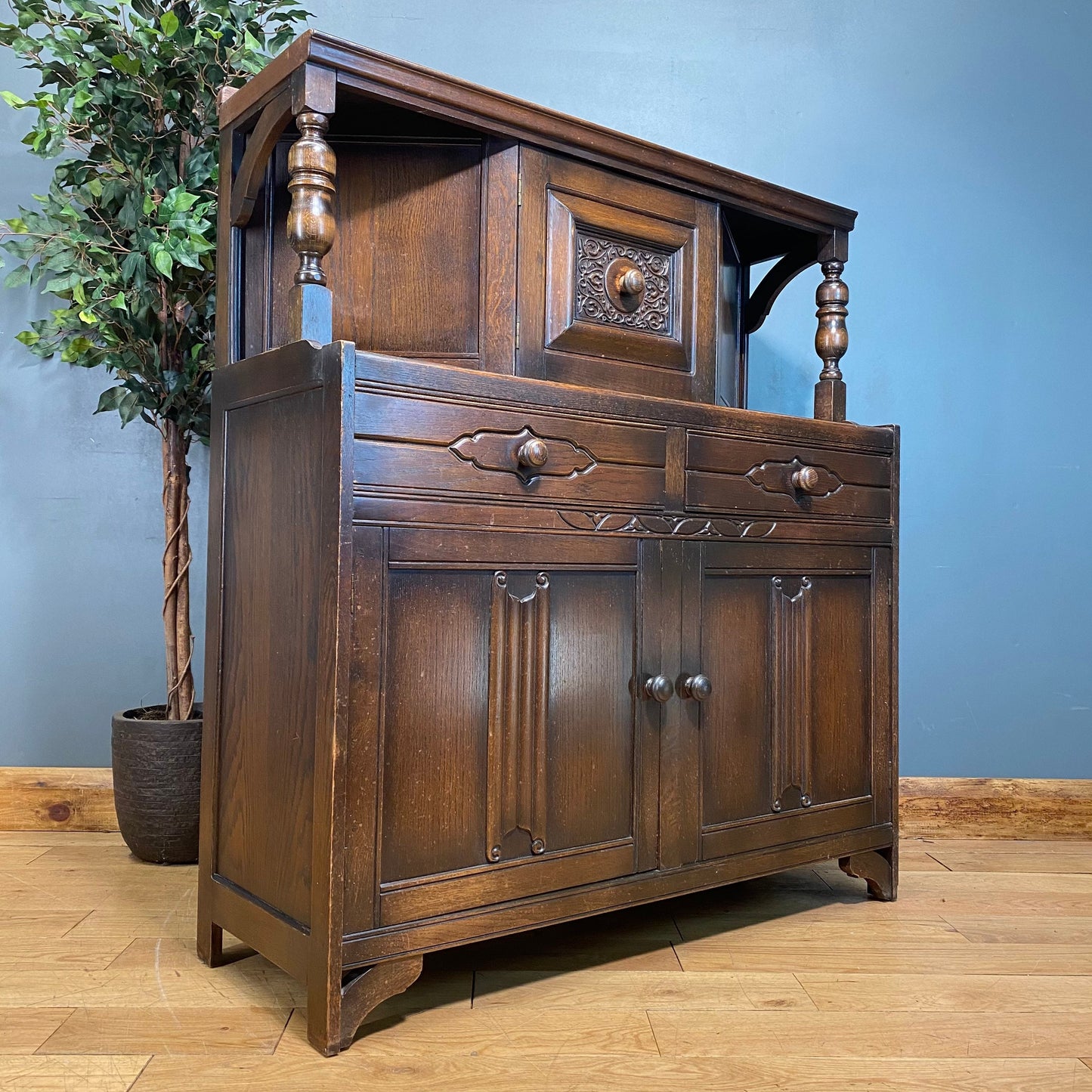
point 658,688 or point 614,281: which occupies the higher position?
point 614,281

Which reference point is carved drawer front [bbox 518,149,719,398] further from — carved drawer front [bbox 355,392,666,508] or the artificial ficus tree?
the artificial ficus tree

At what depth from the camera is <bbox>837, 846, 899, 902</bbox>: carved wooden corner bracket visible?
2.02 metres

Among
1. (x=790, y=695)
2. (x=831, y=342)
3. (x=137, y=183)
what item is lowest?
(x=790, y=695)

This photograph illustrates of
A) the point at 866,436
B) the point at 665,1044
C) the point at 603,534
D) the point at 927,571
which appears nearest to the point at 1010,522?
the point at 927,571

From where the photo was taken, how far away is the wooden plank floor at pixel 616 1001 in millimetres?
1296

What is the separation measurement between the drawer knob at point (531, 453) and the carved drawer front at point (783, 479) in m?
0.34

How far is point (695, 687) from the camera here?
1706mm

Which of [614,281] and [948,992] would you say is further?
[614,281]

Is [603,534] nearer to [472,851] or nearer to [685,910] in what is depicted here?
[472,851]

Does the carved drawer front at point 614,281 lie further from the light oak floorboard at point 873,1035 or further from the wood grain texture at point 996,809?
the wood grain texture at point 996,809

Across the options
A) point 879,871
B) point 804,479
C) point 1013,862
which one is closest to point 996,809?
point 1013,862

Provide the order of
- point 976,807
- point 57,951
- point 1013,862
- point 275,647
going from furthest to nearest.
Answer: point 976,807, point 1013,862, point 57,951, point 275,647

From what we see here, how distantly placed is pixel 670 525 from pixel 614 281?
0.46m

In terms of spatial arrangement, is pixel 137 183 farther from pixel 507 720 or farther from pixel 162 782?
pixel 507 720
